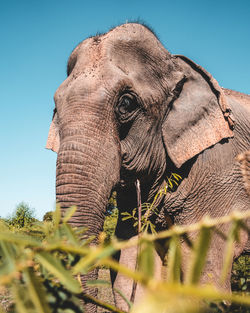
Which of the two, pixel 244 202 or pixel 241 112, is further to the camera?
pixel 241 112

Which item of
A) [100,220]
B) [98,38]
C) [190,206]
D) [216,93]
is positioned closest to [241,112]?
[216,93]

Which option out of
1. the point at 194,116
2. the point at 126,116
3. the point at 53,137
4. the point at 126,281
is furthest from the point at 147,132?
the point at 126,281

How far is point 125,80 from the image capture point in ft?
10.7

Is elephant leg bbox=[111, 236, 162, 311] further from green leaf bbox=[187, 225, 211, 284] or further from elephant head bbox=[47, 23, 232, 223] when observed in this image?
green leaf bbox=[187, 225, 211, 284]

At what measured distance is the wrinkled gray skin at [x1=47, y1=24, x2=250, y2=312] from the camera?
2.90 m

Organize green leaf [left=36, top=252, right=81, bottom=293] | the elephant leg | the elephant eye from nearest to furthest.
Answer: green leaf [left=36, top=252, right=81, bottom=293] < the elephant eye < the elephant leg

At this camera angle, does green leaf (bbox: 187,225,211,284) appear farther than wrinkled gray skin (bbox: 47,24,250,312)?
No

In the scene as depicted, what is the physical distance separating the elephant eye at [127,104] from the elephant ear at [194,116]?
0.43 meters

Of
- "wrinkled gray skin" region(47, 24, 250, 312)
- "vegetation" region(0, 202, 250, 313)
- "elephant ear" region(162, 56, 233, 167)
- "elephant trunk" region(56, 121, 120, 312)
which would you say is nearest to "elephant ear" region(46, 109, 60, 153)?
"wrinkled gray skin" region(47, 24, 250, 312)

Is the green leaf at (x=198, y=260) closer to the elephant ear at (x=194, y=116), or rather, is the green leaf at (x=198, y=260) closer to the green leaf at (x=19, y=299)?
the green leaf at (x=19, y=299)

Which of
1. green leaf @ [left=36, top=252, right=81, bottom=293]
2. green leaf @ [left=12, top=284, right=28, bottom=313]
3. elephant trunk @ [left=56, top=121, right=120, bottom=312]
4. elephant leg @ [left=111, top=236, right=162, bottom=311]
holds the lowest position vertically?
elephant leg @ [left=111, top=236, right=162, bottom=311]

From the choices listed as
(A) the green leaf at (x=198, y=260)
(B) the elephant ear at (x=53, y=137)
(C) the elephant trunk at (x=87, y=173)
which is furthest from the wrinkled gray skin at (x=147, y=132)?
(A) the green leaf at (x=198, y=260)

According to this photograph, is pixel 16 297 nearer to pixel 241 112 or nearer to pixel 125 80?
pixel 125 80

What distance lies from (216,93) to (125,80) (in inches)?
40.7
